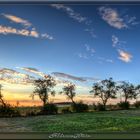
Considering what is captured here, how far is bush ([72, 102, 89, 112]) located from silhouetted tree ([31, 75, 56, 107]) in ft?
1.02

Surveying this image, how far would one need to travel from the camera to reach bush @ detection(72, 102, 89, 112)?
20.5 ft

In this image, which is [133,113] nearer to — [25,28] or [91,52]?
[91,52]

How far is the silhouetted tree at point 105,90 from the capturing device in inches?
243

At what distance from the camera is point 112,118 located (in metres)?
6.28

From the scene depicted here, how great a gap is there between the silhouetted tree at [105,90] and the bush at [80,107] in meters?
0.20

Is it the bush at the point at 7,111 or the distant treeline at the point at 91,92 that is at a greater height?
the distant treeline at the point at 91,92

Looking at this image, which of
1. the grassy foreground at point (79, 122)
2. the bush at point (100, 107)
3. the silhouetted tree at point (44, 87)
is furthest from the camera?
the bush at point (100, 107)

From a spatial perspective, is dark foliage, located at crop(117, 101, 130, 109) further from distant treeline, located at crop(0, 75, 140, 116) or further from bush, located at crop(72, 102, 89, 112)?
bush, located at crop(72, 102, 89, 112)

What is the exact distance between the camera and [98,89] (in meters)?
6.21

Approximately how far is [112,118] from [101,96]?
0.30m

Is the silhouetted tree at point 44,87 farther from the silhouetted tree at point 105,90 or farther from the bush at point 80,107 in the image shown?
the silhouetted tree at point 105,90

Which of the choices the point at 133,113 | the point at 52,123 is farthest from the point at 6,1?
the point at 133,113

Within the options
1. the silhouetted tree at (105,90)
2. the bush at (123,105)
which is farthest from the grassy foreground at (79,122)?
the silhouetted tree at (105,90)

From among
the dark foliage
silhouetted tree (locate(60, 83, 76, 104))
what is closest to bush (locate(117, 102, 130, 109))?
the dark foliage
